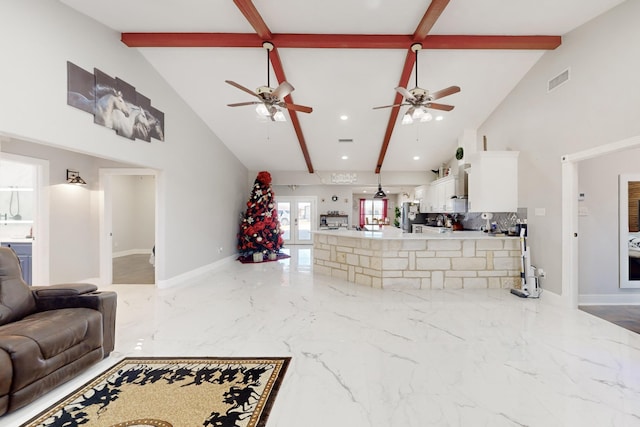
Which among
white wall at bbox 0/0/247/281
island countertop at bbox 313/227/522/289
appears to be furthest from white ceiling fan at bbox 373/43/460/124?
white wall at bbox 0/0/247/281

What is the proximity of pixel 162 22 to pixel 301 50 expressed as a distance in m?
1.87

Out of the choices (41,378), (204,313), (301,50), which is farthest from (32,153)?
(301,50)

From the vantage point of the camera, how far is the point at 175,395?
77.6 inches

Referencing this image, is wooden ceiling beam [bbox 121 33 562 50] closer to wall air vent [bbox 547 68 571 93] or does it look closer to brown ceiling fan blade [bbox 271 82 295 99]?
wall air vent [bbox 547 68 571 93]

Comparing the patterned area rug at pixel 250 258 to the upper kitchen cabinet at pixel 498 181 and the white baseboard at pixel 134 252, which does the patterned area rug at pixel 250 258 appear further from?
the upper kitchen cabinet at pixel 498 181

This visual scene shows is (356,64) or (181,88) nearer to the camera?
(356,64)

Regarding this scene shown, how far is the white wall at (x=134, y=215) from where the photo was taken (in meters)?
8.22

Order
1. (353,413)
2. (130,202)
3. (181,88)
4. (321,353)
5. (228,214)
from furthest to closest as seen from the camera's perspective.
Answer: (130,202), (228,214), (181,88), (321,353), (353,413)

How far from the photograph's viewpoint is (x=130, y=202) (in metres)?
8.55

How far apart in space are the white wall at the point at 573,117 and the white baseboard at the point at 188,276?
6.04 meters

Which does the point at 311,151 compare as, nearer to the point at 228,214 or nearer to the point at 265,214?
the point at 265,214


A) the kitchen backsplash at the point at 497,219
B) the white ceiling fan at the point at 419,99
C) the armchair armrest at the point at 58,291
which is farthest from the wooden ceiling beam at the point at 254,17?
the kitchen backsplash at the point at 497,219

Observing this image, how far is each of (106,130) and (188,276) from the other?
9.77 feet

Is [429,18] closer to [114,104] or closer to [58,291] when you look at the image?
[114,104]
